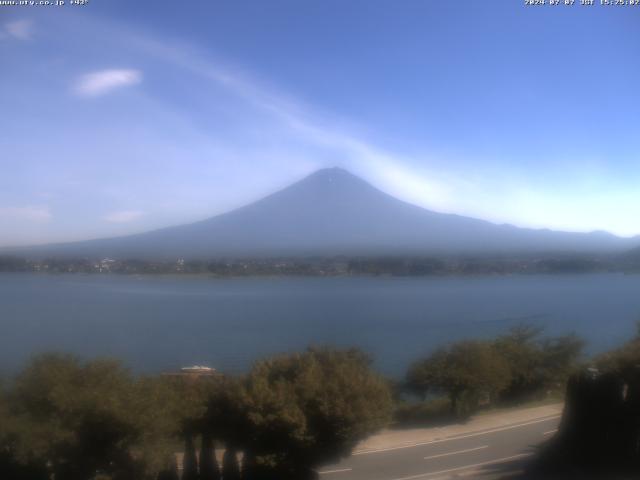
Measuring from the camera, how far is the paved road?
7.01 m

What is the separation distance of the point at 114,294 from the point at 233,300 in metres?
7.01

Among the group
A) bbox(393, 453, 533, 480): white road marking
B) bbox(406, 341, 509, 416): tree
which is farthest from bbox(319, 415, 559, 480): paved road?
bbox(406, 341, 509, 416): tree

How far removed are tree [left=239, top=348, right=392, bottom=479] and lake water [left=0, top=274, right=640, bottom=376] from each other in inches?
183

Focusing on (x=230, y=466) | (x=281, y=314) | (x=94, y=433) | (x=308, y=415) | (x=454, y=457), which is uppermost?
(x=94, y=433)

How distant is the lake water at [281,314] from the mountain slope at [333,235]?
336 centimetres

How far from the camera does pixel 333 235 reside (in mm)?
53500

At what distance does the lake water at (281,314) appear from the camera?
17.2 m

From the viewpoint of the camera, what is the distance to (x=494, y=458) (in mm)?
7379

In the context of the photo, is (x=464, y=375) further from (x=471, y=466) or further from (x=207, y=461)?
(x=207, y=461)

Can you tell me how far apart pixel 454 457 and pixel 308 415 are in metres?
2.76

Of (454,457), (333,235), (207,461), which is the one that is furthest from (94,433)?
(333,235)

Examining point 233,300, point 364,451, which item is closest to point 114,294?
point 233,300

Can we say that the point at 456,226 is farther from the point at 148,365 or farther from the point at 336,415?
the point at 336,415

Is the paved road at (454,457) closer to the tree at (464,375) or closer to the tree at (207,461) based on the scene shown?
the tree at (207,461)
